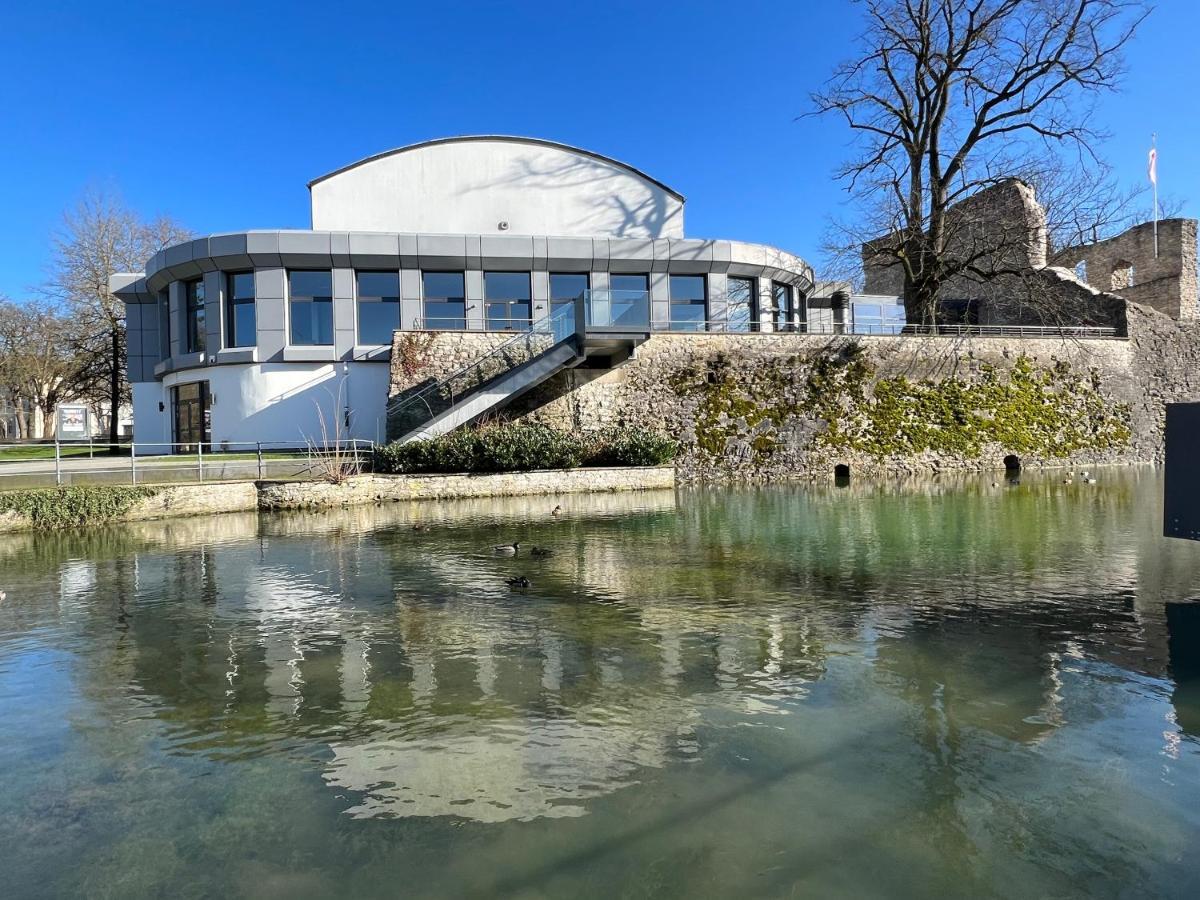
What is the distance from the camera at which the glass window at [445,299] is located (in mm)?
26125

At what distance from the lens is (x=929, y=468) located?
2458cm

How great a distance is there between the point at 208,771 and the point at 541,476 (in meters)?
15.5

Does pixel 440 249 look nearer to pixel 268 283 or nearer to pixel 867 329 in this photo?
pixel 268 283

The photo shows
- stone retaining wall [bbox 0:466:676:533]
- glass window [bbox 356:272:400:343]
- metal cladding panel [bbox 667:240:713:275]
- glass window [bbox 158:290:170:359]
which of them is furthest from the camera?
glass window [bbox 158:290:170:359]

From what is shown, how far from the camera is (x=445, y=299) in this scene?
86.0ft

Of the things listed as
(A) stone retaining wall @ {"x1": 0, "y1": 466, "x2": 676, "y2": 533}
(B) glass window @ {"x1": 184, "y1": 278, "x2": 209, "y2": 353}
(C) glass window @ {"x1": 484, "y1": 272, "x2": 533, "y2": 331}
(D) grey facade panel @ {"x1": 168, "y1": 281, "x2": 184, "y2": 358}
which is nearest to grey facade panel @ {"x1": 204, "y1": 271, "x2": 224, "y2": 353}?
(B) glass window @ {"x1": 184, "y1": 278, "x2": 209, "y2": 353}

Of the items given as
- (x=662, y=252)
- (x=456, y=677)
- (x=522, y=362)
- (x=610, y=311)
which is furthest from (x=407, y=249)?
(x=456, y=677)

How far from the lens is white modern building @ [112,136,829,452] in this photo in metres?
25.3

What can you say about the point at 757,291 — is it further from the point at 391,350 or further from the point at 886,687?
the point at 886,687

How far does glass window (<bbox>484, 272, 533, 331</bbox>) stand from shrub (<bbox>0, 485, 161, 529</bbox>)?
13.9 m

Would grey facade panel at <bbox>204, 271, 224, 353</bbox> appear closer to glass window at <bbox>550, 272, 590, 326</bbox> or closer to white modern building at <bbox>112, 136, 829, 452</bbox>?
white modern building at <bbox>112, 136, 829, 452</bbox>

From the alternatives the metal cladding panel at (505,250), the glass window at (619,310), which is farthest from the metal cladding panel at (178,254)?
the glass window at (619,310)

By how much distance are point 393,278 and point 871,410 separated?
58.4ft

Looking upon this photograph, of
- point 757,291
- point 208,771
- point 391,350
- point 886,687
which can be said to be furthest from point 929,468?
point 208,771
